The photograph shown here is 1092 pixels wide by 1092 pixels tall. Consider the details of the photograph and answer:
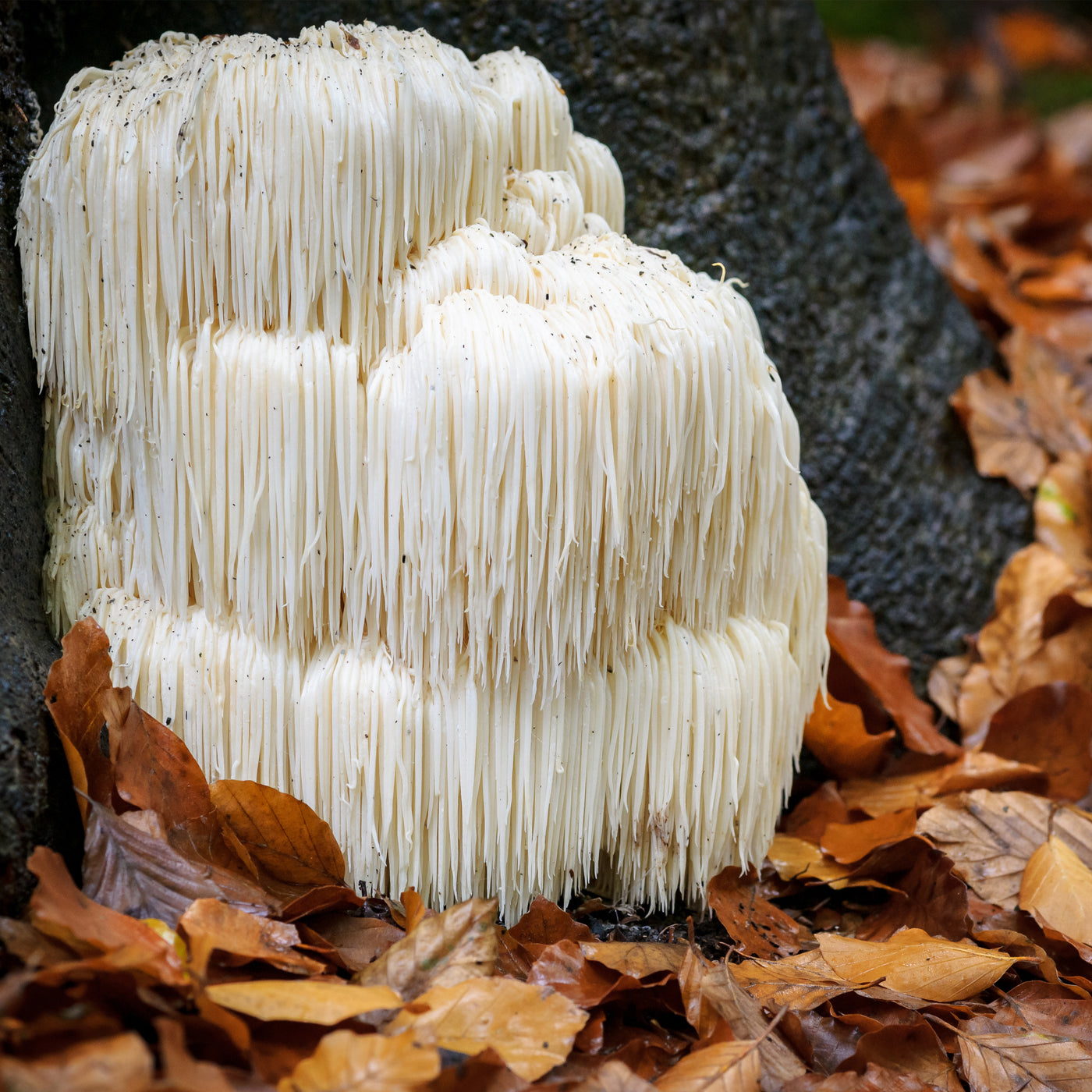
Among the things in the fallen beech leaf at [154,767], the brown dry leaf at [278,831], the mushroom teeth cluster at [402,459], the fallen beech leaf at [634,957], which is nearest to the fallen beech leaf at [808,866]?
the mushroom teeth cluster at [402,459]

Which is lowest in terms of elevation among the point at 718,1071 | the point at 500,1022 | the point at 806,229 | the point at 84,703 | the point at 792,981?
the point at 792,981

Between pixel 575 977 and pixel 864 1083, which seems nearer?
pixel 864 1083

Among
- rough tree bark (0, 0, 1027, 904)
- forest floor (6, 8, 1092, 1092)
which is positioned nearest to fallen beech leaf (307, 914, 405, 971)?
forest floor (6, 8, 1092, 1092)

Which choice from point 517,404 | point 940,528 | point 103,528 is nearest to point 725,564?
point 517,404

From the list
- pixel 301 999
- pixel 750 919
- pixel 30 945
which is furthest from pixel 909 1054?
pixel 30 945

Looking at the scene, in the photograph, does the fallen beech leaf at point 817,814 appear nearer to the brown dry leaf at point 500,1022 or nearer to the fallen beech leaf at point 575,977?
the fallen beech leaf at point 575,977

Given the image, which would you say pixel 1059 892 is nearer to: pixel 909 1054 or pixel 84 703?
pixel 909 1054
